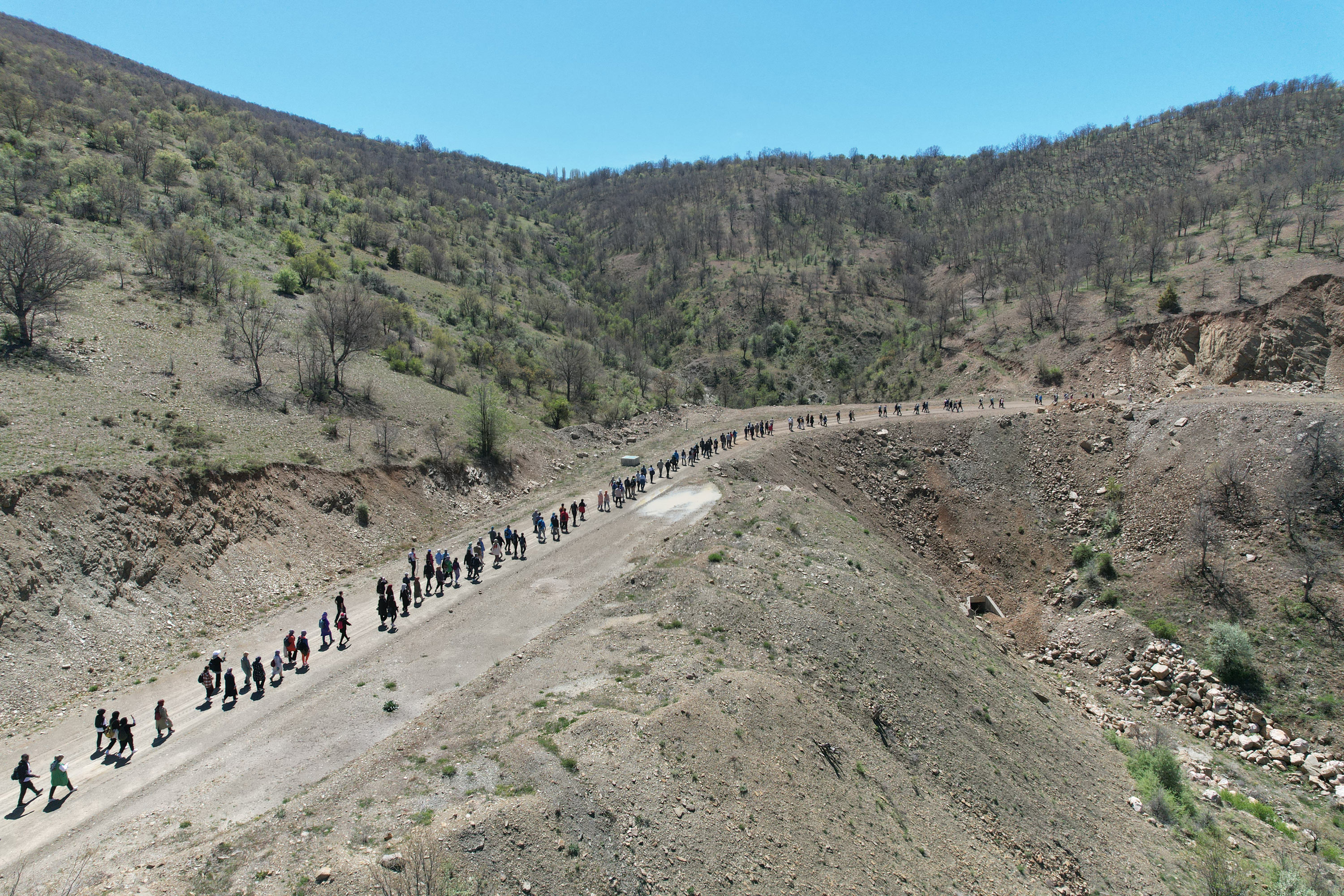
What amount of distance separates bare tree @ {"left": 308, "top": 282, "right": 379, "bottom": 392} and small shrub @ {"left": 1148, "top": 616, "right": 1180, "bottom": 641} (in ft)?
144

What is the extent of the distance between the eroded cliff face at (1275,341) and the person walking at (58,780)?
60.3 metres

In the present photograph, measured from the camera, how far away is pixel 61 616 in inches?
714

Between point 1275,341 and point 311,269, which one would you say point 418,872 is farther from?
point 1275,341

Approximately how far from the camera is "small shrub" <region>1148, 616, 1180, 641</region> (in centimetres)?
2902

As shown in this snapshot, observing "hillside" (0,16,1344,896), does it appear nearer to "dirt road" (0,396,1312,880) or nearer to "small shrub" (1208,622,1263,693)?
"dirt road" (0,396,1312,880)

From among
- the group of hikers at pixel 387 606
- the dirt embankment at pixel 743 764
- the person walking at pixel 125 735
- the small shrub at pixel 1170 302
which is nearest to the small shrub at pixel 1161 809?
the dirt embankment at pixel 743 764

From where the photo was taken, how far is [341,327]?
38.6 meters

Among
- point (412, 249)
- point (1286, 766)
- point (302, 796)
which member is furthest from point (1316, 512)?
point (412, 249)

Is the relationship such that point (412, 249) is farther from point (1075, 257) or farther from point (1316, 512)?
point (1316, 512)

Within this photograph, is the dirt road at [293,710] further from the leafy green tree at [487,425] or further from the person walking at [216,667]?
the leafy green tree at [487,425]

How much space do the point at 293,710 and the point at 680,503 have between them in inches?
780

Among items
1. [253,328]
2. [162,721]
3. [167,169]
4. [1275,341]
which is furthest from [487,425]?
[1275,341]

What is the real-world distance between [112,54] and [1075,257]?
167m

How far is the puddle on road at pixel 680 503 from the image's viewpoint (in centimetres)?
3108
